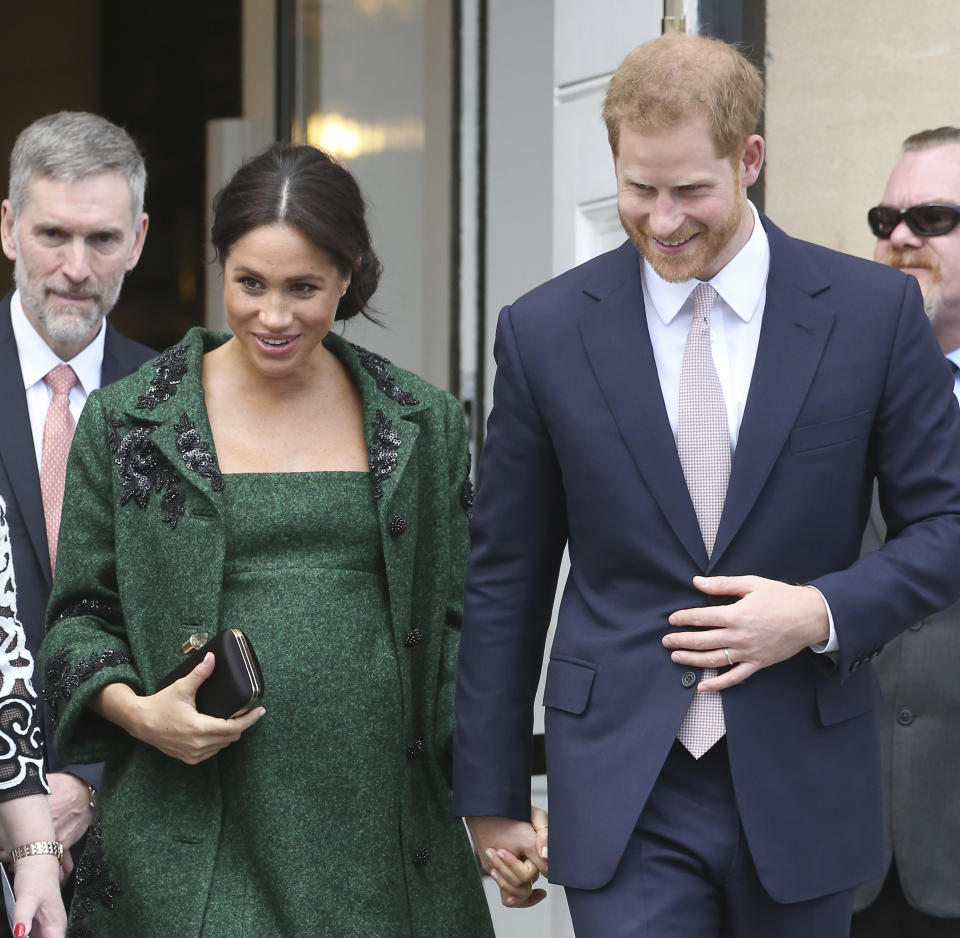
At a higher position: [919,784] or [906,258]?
[906,258]

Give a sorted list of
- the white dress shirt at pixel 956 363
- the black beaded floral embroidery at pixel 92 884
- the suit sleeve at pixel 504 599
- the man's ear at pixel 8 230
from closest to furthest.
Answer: the suit sleeve at pixel 504 599 → the black beaded floral embroidery at pixel 92 884 → the white dress shirt at pixel 956 363 → the man's ear at pixel 8 230

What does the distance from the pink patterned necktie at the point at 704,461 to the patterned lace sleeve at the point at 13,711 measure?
37.9 inches

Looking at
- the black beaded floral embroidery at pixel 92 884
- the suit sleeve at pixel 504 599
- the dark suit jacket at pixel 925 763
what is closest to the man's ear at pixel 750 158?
the suit sleeve at pixel 504 599

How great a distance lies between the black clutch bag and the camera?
303 cm

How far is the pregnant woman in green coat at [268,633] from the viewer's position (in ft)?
10.6

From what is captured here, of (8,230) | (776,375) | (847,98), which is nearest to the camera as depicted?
(776,375)

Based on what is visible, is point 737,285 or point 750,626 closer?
point 750,626

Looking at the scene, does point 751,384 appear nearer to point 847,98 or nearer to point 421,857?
point 421,857

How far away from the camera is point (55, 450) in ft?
12.7

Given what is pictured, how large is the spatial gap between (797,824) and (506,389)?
82cm

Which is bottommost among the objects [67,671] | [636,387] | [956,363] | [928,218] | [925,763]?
[925,763]

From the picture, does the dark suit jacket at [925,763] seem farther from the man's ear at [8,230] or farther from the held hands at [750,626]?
the man's ear at [8,230]

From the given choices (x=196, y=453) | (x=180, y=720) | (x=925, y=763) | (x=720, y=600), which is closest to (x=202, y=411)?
(x=196, y=453)

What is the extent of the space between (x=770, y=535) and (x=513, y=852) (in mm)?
713
